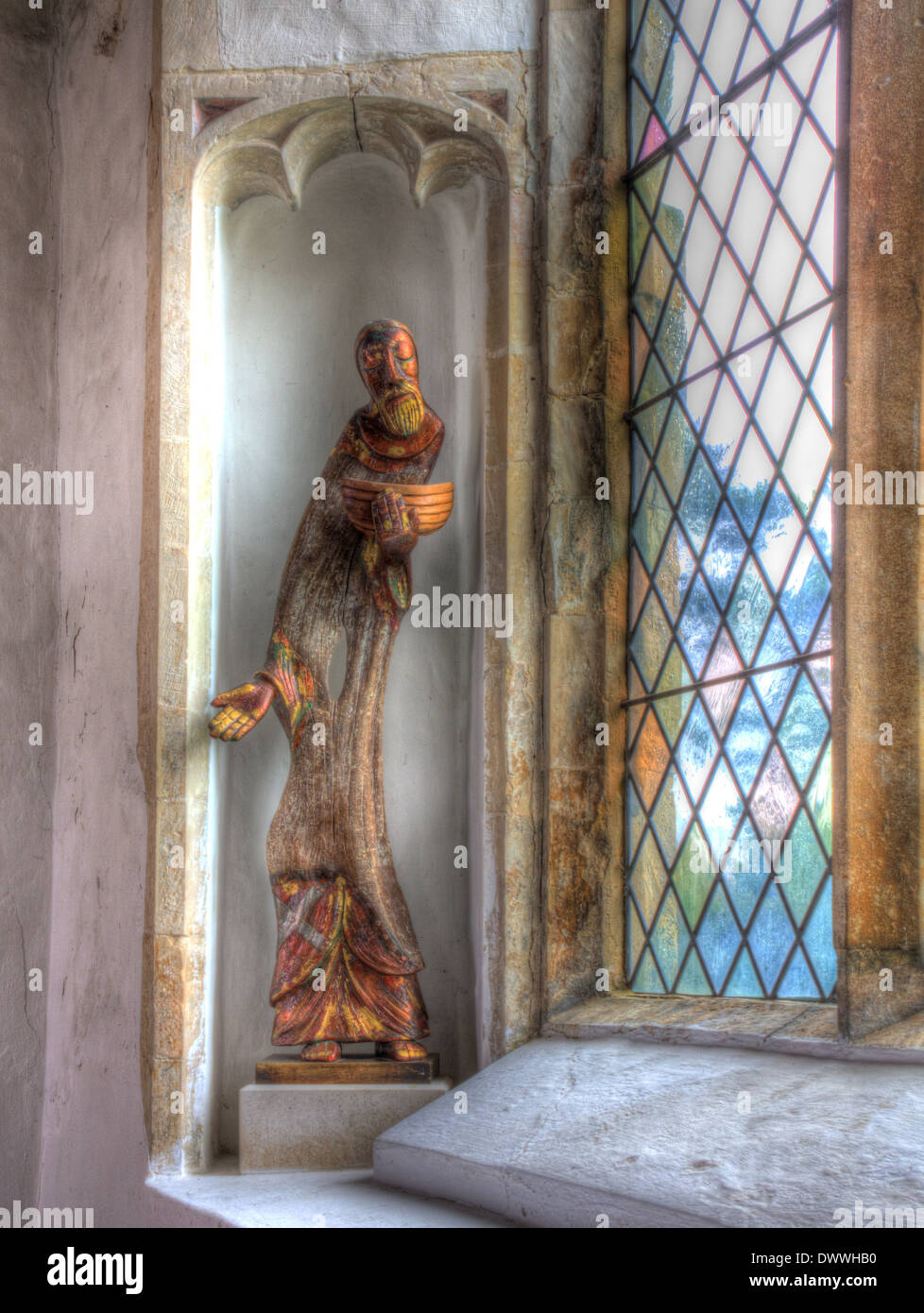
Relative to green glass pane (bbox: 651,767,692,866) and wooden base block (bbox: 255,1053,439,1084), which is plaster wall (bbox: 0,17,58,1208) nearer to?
wooden base block (bbox: 255,1053,439,1084)

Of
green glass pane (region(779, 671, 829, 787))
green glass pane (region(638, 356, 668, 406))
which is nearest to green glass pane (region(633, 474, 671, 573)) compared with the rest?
green glass pane (region(638, 356, 668, 406))

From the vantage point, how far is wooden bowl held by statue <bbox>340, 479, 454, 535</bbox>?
3.99m

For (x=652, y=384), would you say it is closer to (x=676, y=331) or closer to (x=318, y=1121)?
(x=676, y=331)

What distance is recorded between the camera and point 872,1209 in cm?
250

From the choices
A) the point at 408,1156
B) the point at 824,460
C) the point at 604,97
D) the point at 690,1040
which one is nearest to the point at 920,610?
the point at 824,460

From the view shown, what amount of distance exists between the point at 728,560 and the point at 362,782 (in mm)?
1113

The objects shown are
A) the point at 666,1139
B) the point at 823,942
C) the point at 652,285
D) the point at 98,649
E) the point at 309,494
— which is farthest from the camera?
the point at 309,494

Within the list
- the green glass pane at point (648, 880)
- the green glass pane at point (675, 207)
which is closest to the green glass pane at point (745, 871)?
the green glass pane at point (648, 880)

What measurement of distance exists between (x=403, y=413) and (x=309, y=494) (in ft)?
2.08

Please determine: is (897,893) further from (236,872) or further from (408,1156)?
(236,872)

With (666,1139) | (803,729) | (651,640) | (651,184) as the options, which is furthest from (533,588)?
(666,1139)

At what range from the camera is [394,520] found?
393 cm

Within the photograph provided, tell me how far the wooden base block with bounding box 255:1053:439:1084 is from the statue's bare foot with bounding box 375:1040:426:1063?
2 centimetres

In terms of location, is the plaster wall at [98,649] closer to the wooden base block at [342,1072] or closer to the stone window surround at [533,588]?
the stone window surround at [533,588]
